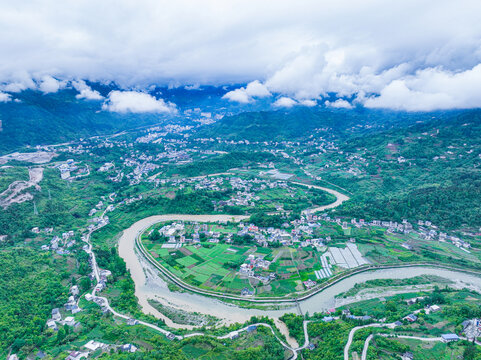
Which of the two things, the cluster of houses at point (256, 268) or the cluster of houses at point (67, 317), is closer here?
the cluster of houses at point (67, 317)

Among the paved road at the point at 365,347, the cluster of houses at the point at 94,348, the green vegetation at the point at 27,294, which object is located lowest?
the paved road at the point at 365,347

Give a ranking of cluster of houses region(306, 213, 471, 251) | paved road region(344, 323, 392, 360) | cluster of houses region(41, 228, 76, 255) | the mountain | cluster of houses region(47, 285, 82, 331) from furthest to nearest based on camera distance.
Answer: the mountain < cluster of houses region(306, 213, 471, 251) < cluster of houses region(41, 228, 76, 255) < cluster of houses region(47, 285, 82, 331) < paved road region(344, 323, 392, 360)

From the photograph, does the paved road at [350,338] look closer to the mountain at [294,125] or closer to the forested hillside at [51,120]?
the mountain at [294,125]

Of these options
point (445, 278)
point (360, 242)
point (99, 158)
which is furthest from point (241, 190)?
point (99, 158)

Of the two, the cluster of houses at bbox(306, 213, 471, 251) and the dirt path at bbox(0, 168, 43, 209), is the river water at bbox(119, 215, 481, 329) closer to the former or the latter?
the cluster of houses at bbox(306, 213, 471, 251)

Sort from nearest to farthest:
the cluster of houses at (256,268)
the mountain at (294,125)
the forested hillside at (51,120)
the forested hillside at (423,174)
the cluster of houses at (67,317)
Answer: the cluster of houses at (67,317) → the cluster of houses at (256,268) → the forested hillside at (423,174) → the forested hillside at (51,120) → the mountain at (294,125)

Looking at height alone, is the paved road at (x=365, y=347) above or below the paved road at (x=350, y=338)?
above

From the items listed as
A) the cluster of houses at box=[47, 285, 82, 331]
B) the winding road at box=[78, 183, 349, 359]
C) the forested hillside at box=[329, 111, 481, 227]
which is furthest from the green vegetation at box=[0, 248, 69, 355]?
the forested hillside at box=[329, 111, 481, 227]

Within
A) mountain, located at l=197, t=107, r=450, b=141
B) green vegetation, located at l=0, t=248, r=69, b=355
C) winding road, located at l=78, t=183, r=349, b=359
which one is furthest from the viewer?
mountain, located at l=197, t=107, r=450, b=141

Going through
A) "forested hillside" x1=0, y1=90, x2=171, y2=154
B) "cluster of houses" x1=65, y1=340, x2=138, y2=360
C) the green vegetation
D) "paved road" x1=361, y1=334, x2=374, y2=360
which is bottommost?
"paved road" x1=361, y1=334, x2=374, y2=360

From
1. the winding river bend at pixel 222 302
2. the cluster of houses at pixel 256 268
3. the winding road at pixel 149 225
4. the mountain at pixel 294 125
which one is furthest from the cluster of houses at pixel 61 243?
the mountain at pixel 294 125

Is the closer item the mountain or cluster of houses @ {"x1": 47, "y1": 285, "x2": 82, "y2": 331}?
cluster of houses @ {"x1": 47, "y1": 285, "x2": 82, "y2": 331}

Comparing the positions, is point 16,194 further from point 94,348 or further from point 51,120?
point 51,120
